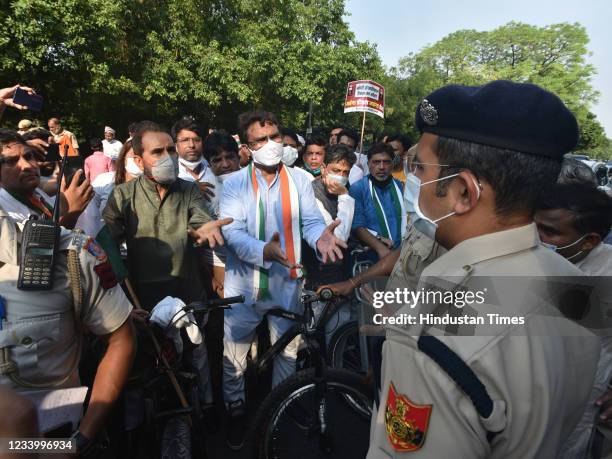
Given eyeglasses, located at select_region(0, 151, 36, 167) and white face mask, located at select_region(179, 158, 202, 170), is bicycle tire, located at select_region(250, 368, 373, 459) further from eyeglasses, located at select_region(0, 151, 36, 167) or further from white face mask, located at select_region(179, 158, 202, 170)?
white face mask, located at select_region(179, 158, 202, 170)

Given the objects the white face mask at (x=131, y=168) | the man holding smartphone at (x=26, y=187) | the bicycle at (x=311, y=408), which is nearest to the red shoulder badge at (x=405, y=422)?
the bicycle at (x=311, y=408)

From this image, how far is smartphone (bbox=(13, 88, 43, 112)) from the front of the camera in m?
2.58

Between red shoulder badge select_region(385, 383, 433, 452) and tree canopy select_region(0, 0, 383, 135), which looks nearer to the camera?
red shoulder badge select_region(385, 383, 433, 452)

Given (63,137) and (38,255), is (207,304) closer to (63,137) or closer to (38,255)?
(38,255)

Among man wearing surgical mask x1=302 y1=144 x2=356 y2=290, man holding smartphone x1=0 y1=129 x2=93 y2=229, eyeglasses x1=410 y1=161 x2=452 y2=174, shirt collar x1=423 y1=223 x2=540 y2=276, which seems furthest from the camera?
man wearing surgical mask x1=302 y1=144 x2=356 y2=290

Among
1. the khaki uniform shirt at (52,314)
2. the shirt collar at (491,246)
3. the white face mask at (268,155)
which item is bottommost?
the khaki uniform shirt at (52,314)

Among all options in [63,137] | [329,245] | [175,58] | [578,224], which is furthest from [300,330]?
[175,58]

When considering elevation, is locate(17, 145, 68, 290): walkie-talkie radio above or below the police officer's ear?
below

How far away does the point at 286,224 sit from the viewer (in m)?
3.26

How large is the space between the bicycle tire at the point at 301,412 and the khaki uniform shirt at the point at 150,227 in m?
1.24

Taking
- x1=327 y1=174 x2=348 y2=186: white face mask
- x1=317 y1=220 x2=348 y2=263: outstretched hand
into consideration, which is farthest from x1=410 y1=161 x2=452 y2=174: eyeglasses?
x1=327 y1=174 x2=348 y2=186: white face mask

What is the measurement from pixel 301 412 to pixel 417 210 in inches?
75.7

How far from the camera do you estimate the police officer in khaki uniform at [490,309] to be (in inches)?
32.8

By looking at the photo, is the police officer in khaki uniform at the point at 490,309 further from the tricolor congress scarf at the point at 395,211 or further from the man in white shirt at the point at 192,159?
the man in white shirt at the point at 192,159
